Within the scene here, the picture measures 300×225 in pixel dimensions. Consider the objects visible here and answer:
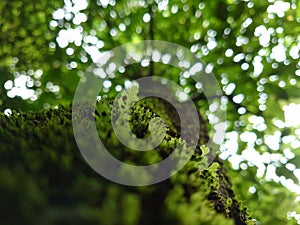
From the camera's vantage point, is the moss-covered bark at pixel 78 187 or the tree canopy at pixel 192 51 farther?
the tree canopy at pixel 192 51

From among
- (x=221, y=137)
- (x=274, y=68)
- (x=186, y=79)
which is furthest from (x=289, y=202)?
(x=186, y=79)

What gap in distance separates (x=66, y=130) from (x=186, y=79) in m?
1.77

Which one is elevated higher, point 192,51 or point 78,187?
point 192,51

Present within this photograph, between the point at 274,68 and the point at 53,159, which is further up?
the point at 274,68

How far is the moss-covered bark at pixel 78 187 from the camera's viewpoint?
1.32 ft

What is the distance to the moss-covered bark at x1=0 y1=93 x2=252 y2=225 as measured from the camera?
40cm

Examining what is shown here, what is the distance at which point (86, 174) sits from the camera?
25.0 inches

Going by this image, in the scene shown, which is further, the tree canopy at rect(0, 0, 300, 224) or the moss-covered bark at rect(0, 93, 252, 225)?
the tree canopy at rect(0, 0, 300, 224)

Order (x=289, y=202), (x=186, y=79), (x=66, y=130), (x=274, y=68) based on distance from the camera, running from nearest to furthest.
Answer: (x=66, y=130), (x=289, y=202), (x=274, y=68), (x=186, y=79)

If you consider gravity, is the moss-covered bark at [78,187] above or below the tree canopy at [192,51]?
below

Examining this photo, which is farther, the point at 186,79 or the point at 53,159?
the point at 186,79

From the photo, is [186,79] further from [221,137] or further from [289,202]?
[289,202]

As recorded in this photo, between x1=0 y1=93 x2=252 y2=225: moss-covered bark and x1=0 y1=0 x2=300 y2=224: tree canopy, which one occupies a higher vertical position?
x1=0 y1=0 x2=300 y2=224: tree canopy

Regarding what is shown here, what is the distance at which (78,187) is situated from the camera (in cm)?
48
